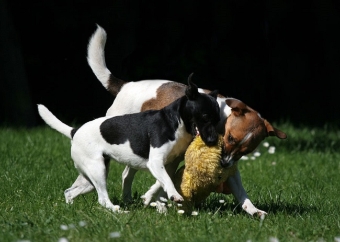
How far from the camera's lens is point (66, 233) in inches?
198

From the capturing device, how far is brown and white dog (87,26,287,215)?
6.14 metres

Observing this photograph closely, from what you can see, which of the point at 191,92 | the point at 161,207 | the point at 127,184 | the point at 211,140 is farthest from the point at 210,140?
the point at 127,184

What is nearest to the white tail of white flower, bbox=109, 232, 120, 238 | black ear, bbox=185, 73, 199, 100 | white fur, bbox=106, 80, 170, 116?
white fur, bbox=106, 80, 170, 116

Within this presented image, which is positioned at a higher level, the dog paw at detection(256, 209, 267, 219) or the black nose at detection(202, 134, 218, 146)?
the black nose at detection(202, 134, 218, 146)

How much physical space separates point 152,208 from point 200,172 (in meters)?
0.65

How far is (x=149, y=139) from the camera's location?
20.3 ft

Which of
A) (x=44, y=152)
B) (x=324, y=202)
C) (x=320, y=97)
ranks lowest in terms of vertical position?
(x=320, y=97)

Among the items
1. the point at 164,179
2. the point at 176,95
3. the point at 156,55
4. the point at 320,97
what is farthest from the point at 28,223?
the point at 320,97

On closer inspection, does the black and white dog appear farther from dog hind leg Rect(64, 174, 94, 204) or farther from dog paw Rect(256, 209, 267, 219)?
dog paw Rect(256, 209, 267, 219)

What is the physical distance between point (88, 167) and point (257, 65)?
28.5 ft

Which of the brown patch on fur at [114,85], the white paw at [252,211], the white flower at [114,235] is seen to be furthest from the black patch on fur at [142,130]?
the white flower at [114,235]

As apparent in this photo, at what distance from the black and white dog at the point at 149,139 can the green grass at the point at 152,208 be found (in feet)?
0.94

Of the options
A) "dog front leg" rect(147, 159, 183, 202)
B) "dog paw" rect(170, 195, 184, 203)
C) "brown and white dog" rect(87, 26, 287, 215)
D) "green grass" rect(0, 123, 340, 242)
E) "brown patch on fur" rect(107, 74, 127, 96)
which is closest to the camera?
"green grass" rect(0, 123, 340, 242)

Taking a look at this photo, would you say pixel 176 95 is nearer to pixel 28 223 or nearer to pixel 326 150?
pixel 28 223
